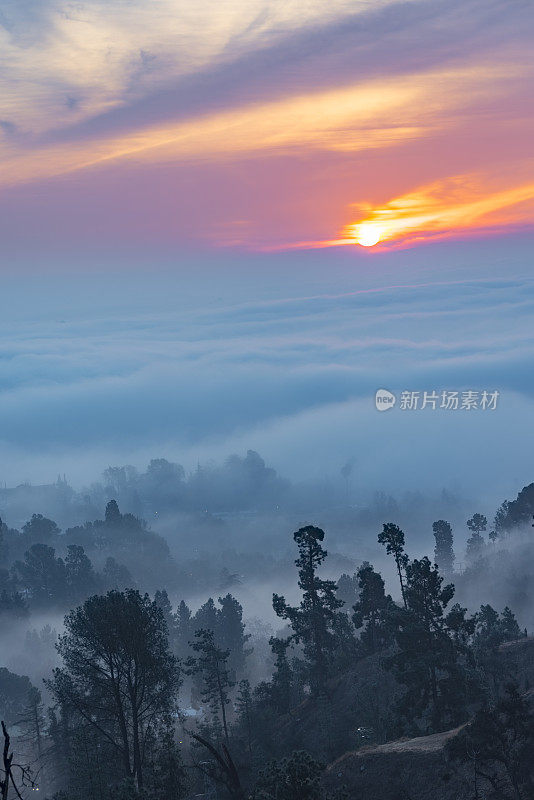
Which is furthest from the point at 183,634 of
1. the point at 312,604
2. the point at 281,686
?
the point at 312,604

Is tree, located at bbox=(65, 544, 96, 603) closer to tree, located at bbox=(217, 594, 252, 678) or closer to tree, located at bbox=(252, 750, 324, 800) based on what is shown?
tree, located at bbox=(217, 594, 252, 678)

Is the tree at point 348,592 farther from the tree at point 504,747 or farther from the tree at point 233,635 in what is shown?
the tree at point 504,747

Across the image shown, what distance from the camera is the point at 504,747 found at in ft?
140

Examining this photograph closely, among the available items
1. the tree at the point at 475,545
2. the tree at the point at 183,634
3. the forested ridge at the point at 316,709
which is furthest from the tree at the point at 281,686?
the tree at the point at 475,545

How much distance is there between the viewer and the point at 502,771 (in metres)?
45.2

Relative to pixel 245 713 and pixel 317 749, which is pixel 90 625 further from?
pixel 245 713

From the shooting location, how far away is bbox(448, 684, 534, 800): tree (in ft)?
141

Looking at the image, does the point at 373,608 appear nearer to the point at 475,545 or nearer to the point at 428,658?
the point at 428,658

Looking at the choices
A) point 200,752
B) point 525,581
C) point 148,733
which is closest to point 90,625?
point 148,733

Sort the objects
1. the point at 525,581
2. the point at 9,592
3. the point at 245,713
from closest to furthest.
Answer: the point at 245,713 → the point at 525,581 → the point at 9,592

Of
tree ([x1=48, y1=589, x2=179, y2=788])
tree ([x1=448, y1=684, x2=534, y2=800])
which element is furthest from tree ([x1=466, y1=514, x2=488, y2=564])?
tree ([x1=448, y1=684, x2=534, y2=800])

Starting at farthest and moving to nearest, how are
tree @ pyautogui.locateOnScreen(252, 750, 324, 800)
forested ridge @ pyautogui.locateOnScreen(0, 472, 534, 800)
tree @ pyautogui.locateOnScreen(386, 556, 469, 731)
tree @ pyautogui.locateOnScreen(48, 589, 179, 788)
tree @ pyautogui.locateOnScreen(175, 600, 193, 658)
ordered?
tree @ pyautogui.locateOnScreen(175, 600, 193, 658), tree @ pyautogui.locateOnScreen(386, 556, 469, 731), tree @ pyautogui.locateOnScreen(48, 589, 179, 788), forested ridge @ pyautogui.locateOnScreen(0, 472, 534, 800), tree @ pyautogui.locateOnScreen(252, 750, 324, 800)

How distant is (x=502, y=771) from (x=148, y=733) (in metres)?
25.8

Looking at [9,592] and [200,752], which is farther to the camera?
[9,592]
